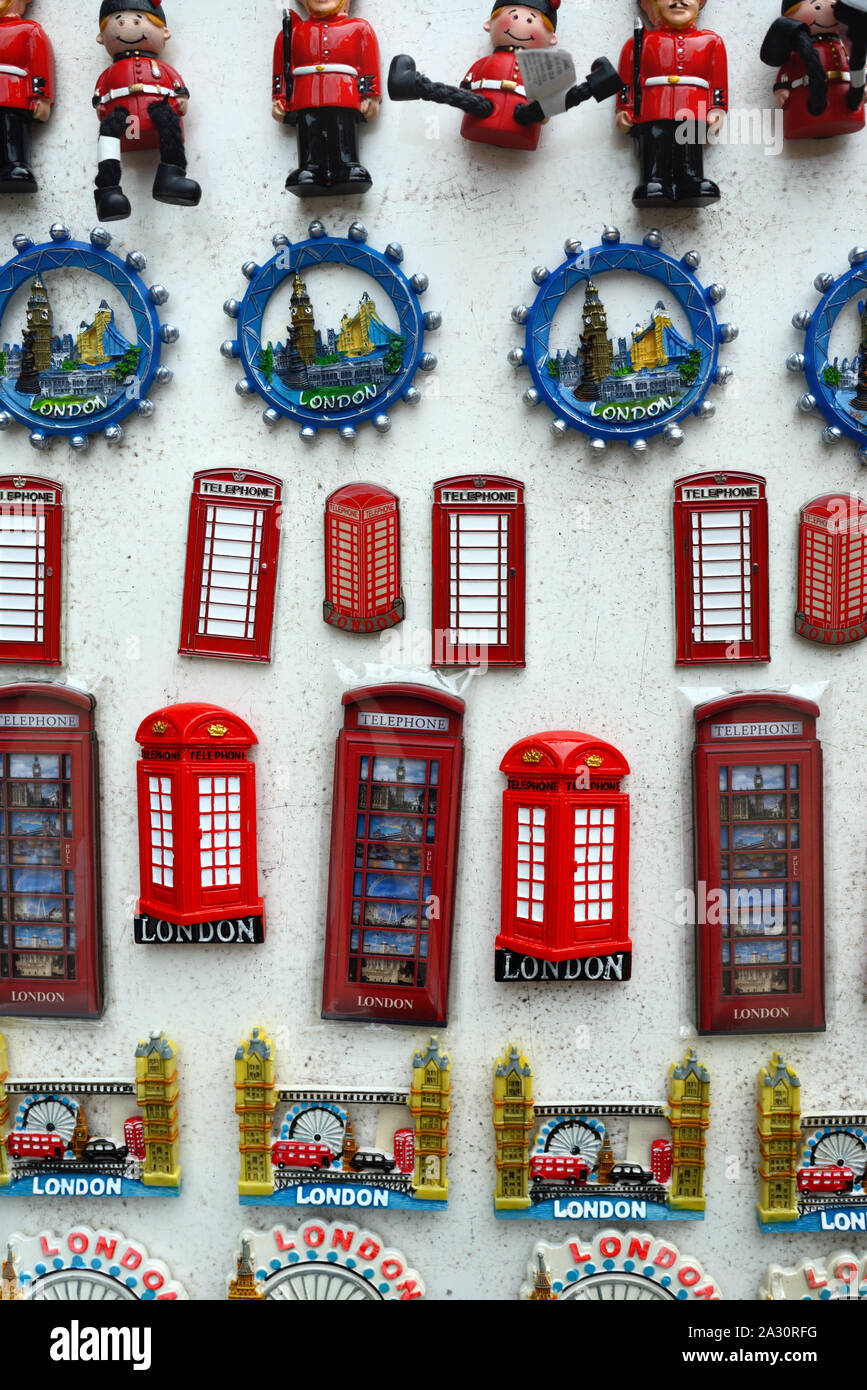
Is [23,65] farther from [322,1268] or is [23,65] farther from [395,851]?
[322,1268]

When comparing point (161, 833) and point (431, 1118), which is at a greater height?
point (161, 833)

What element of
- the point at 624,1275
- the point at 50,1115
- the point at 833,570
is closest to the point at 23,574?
the point at 50,1115

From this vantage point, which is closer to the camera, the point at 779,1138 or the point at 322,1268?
the point at 779,1138

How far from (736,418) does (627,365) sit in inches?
18.5

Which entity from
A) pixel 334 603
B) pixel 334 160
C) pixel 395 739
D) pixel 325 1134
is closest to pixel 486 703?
pixel 395 739

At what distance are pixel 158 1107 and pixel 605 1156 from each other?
1.72 metres

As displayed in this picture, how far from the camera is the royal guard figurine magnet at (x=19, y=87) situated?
13.0 ft

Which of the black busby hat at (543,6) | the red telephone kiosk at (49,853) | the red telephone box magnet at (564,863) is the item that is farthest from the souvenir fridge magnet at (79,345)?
the red telephone box magnet at (564,863)

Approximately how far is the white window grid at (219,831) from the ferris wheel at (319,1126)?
93cm

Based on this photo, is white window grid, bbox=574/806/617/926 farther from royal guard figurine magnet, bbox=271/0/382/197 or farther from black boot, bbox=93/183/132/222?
black boot, bbox=93/183/132/222

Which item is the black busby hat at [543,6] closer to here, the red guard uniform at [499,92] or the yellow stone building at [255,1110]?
the red guard uniform at [499,92]

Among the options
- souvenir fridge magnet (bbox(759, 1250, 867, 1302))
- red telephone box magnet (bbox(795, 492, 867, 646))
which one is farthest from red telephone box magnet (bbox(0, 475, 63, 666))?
souvenir fridge magnet (bbox(759, 1250, 867, 1302))

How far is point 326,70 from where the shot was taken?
383 centimetres

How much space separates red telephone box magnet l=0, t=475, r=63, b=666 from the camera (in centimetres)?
410
